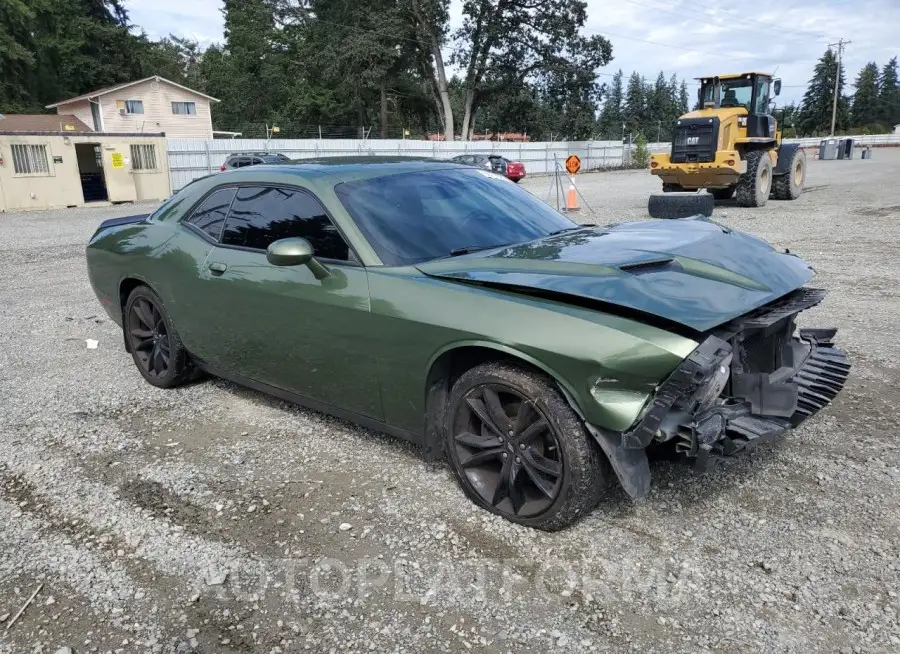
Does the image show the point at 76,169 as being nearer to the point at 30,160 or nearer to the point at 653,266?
the point at 30,160

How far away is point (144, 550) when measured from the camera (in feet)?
9.60

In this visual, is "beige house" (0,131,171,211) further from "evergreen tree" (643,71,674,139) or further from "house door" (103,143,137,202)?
"evergreen tree" (643,71,674,139)

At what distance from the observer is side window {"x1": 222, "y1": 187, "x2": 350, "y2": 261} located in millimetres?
3510

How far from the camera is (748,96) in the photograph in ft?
51.3

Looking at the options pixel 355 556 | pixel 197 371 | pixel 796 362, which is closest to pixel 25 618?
pixel 355 556

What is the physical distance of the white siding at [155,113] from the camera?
39812 mm

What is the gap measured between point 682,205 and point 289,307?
9905 mm

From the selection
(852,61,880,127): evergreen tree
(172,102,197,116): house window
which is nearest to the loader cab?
(172,102,197,116): house window

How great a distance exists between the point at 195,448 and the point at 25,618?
1468 mm

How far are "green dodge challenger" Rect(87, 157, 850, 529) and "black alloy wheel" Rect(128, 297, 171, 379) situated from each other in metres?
0.37

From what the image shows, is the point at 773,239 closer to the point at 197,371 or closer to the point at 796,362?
the point at 796,362

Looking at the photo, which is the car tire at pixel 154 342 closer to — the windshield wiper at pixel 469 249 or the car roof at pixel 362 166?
the car roof at pixel 362 166

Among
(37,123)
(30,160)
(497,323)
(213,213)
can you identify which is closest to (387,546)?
(497,323)

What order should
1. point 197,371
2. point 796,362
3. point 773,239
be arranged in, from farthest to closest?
1. point 773,239
2. point 197,371
3. point 796,362
